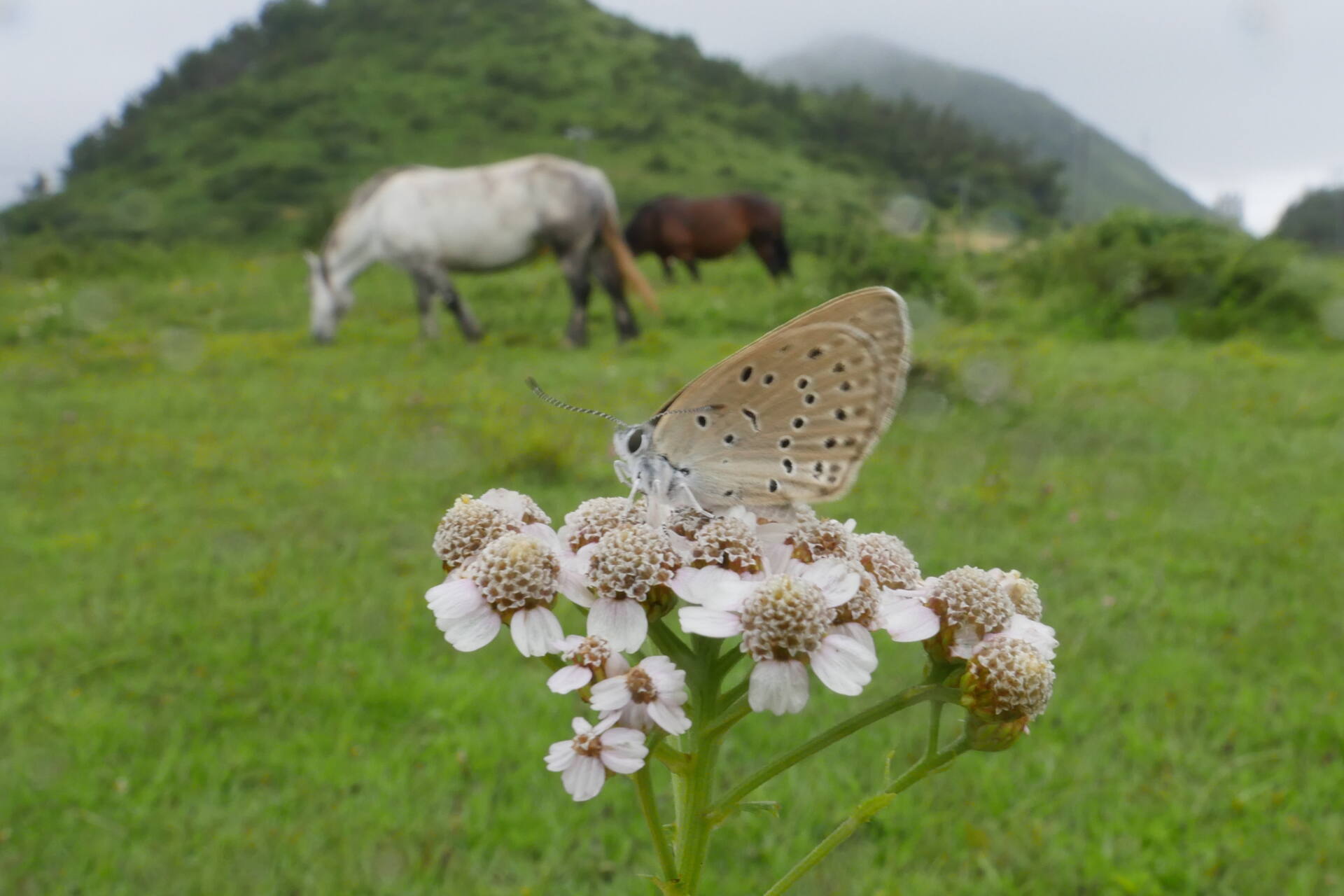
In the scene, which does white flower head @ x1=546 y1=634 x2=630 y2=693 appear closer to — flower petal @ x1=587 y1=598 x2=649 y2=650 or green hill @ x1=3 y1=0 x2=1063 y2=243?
flower petal @ x1=587 y1=598 x2=649 y2=650

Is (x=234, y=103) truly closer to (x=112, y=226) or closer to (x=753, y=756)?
(x=112, y=226)

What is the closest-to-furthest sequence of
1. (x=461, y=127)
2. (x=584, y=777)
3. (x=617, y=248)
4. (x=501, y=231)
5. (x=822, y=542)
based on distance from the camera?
1. (x=584, y=777)
2. (x=822, y=542)
3. (x=501, y=231)
4. (x=617, y=248)
5. (x=461, y=127)

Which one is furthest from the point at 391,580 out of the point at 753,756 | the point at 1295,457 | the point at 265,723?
the point at 1295,457

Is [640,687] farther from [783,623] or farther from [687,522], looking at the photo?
[687,522]

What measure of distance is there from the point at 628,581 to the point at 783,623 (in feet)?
0.63

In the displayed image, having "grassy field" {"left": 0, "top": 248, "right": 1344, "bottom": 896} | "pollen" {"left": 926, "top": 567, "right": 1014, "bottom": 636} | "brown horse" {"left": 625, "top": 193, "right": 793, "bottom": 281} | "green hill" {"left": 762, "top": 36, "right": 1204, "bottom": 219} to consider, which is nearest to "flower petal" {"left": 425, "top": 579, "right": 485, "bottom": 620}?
"pollen" {"left": 926, "top": 567, "right": 1014, "bottom": 636}

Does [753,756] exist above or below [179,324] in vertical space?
above

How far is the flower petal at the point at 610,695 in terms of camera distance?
99 cm

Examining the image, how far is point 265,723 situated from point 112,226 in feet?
116

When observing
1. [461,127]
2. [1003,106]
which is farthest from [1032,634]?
[1003,106]

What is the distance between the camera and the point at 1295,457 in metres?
7.17

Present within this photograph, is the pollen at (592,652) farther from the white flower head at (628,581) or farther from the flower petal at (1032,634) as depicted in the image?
the flower petal at (1032,634)

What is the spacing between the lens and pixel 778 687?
102 cm

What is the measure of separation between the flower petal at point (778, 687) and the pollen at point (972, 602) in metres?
0.22
